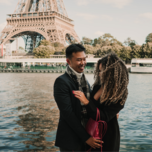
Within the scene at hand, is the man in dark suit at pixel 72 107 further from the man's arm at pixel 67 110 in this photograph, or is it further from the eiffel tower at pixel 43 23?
the eiffel tower at pixel 43 23

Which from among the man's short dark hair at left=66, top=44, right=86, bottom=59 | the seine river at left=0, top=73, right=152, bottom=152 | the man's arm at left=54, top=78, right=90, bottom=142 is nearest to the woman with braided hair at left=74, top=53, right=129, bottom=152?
the man's arm at left=54, top=78, right=90, bottom=142

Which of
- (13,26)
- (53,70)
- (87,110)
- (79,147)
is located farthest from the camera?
(13,26)

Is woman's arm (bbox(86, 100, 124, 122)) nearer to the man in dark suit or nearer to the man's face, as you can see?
the man in dark suit

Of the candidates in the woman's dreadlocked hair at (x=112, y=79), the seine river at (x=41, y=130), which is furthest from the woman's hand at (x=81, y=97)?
the seine river at (x=41, y=130)

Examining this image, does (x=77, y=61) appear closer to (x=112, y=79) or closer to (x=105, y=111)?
(x=112, y=79)

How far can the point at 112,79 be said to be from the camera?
82.5 inches

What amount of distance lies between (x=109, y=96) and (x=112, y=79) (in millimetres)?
158

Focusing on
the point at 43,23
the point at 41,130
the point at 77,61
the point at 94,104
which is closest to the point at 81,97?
A: the point at 94,104

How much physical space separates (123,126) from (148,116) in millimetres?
1805

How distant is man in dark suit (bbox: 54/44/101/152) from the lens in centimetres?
209

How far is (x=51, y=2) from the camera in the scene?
59.8 meters

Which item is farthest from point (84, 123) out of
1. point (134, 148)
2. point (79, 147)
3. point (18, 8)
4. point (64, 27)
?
point (18, 8)

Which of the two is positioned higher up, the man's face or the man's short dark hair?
the man's short dark hair

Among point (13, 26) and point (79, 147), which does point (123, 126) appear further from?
point (13, 26)
